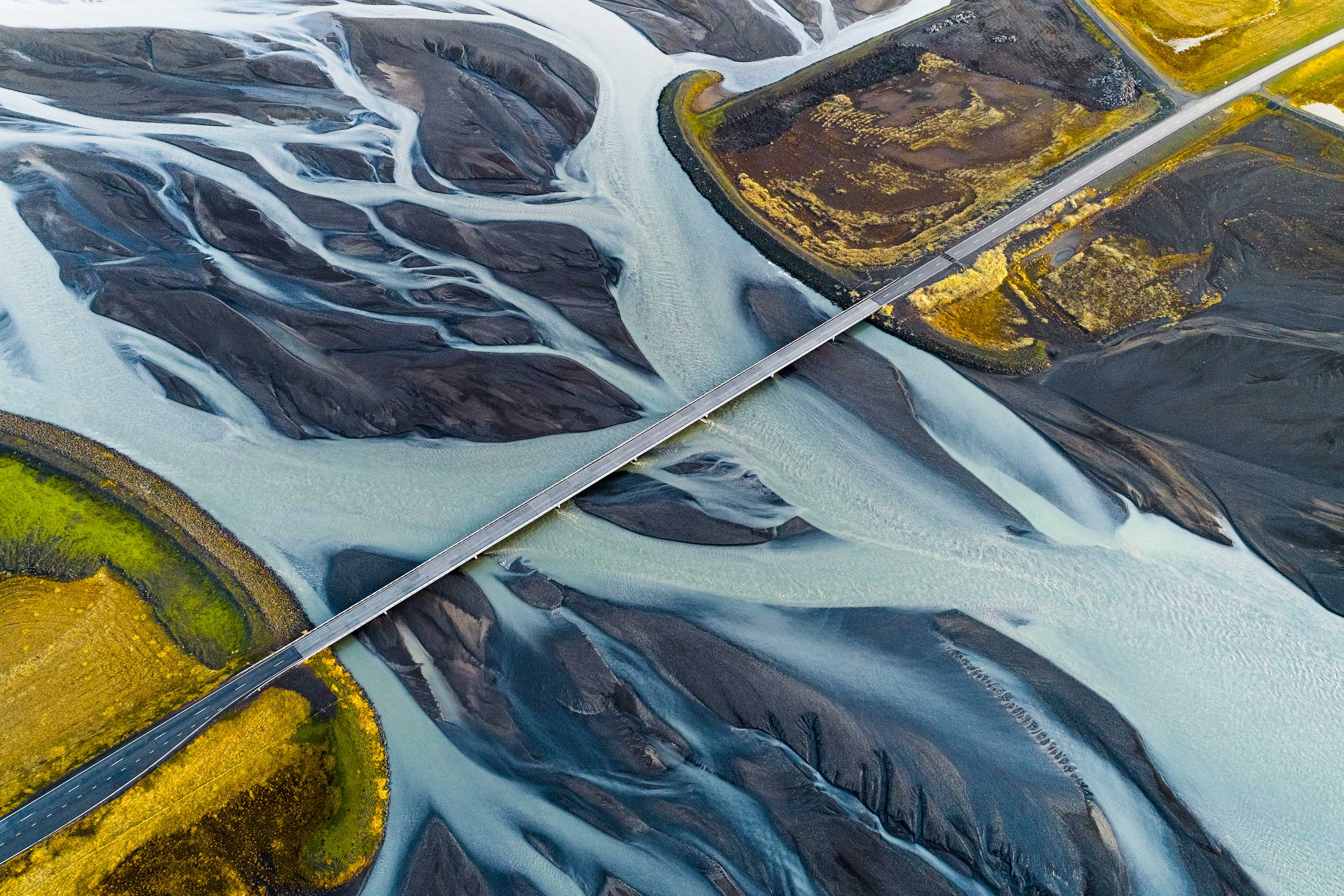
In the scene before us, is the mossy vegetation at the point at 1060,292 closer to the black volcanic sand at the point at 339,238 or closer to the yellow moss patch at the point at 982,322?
A: the yellow moss patch at the point at 982,322

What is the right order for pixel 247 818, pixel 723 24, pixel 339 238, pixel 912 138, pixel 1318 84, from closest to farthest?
1. pixel 247 818
2. pixel 339 238
3. pixel 912 138
4. pixel 1318 84
5. pixel 723 24

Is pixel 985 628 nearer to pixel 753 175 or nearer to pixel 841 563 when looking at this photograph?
pixel 841 563

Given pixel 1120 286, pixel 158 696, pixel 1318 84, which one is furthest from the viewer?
pixel 1318 84

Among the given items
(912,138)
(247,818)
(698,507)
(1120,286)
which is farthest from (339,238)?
(1120,286)

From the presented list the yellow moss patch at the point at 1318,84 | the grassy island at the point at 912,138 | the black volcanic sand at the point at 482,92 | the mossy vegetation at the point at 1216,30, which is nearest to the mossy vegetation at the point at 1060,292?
the grassy island at the point at 912,138

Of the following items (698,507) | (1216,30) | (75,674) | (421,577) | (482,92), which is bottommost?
(75,674)

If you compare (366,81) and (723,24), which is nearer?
(366,81)

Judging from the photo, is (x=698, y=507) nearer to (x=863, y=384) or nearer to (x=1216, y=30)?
(x=863, y=384)
